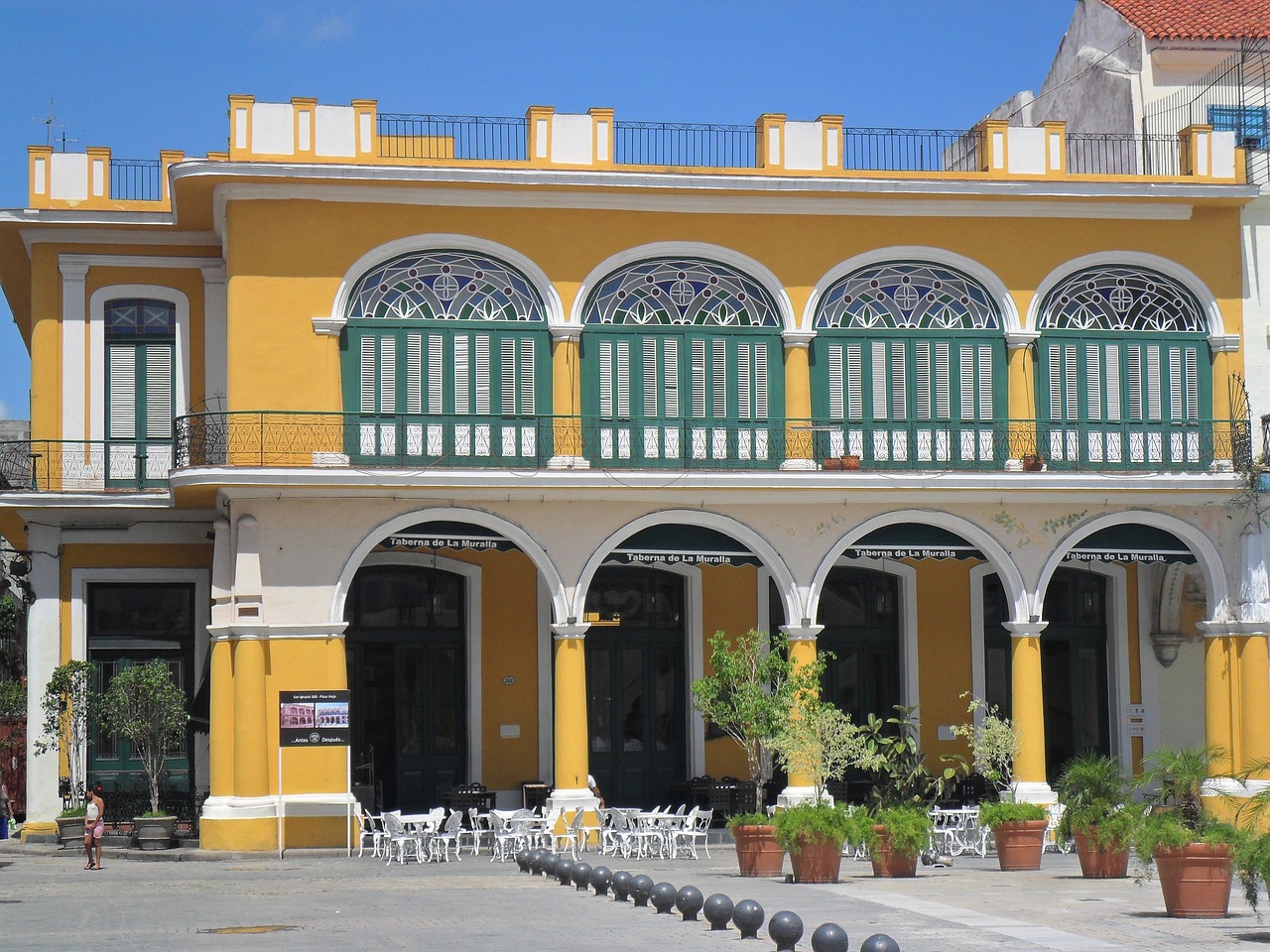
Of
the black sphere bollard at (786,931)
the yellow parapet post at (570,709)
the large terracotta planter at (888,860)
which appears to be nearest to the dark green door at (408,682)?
the yellow parapet post at (570,709)

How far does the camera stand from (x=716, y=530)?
24.7 meters

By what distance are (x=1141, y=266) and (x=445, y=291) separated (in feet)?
31.0

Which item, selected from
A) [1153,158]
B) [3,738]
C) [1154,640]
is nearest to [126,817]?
[3,738]

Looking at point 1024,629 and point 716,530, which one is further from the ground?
point 716,530

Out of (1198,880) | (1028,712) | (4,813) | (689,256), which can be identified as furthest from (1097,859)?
(4,813)

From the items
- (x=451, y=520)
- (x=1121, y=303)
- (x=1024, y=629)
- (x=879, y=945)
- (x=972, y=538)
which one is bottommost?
(x=879, y=945)

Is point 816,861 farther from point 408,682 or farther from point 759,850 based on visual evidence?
point 408,682

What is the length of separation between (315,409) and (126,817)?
6399 mm

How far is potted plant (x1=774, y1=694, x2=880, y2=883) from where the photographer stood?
1784 centimetres

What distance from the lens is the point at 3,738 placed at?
36.2 metres

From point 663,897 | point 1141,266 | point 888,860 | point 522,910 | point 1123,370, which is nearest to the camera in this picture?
point 663,897

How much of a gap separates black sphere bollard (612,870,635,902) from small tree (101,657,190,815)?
34.4ft

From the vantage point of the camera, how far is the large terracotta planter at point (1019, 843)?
19922 mm

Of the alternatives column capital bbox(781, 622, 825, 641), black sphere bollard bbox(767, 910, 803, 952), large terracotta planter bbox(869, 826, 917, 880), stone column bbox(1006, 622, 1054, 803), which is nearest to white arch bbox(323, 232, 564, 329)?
column capital bbox(781, 622, 825, 641)
